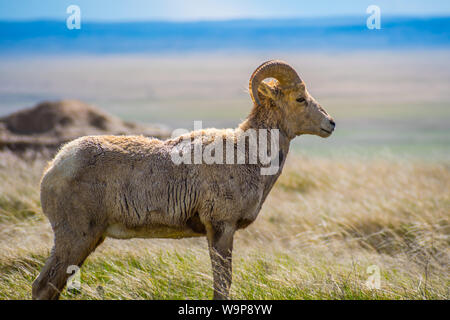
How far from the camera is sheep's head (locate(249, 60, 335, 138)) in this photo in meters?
8.45

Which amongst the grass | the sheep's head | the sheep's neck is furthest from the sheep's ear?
the grass

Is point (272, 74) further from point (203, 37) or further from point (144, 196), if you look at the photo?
point (203, 37)

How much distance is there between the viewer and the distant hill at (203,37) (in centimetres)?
17212

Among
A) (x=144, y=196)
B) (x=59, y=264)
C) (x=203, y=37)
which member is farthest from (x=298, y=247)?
(x=203, y=37)

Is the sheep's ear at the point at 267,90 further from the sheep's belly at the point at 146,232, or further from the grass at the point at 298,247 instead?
the grass at the point at 298,247

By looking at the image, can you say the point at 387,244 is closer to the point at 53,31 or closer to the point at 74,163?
the point at 74,163

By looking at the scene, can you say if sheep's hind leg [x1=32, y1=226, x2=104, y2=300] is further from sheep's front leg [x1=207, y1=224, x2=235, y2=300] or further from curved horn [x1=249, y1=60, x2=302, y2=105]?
curved horn [x1=249, y1=60, x2=302, y2=105]

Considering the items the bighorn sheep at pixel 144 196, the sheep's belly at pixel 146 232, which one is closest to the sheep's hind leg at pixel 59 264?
the bighorn sheep at pixel 144 196

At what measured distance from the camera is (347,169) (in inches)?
704

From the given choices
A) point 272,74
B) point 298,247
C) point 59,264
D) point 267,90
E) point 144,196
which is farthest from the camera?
point 298,247

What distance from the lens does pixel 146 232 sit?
26.0 feet

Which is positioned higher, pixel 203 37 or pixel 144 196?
pixel 203 37

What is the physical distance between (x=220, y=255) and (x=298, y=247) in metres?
4.00

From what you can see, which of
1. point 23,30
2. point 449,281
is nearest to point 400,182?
point 449,281
